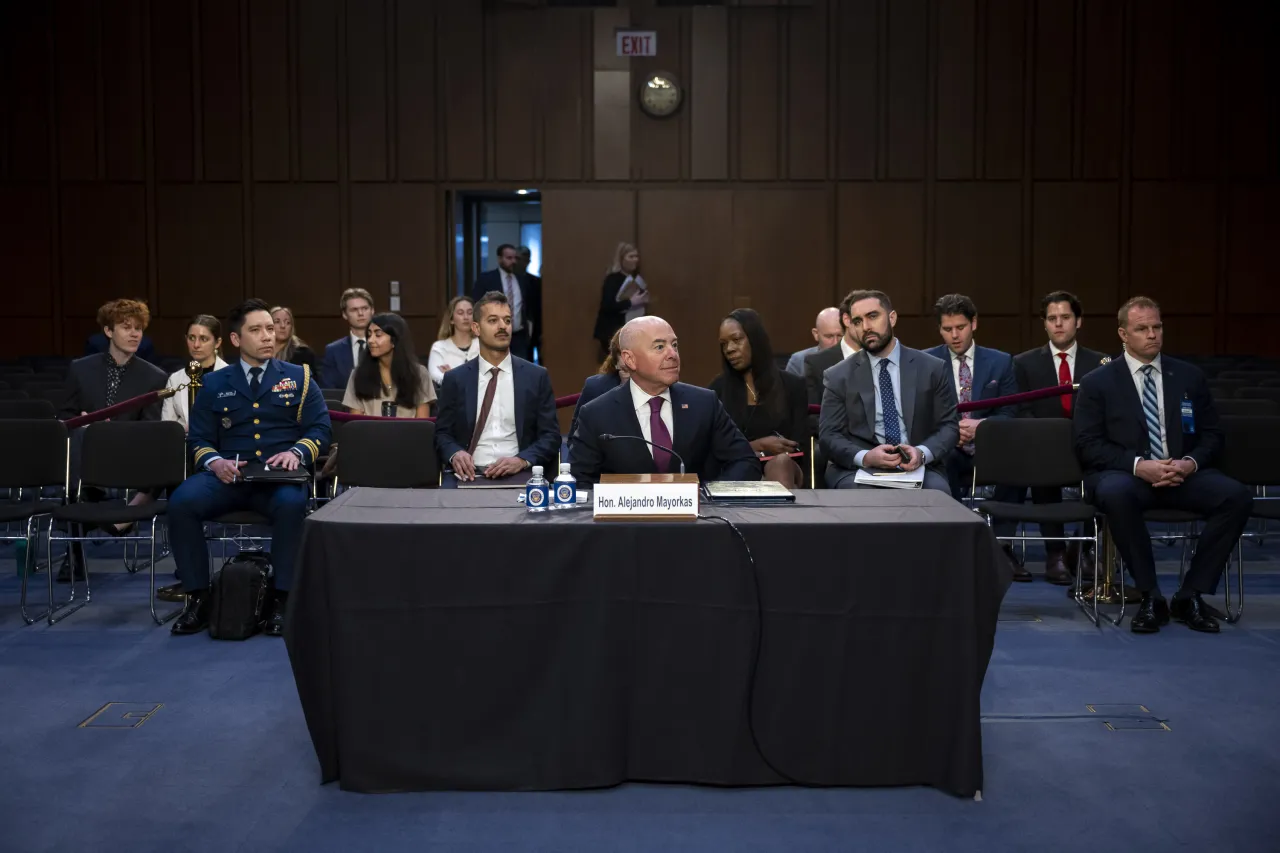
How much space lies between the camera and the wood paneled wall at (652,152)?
1195 cm

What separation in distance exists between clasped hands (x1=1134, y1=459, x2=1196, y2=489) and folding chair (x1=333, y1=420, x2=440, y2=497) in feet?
10.1

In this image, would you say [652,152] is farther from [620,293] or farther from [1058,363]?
[1058,363]

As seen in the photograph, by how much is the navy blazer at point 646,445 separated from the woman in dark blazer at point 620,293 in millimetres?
7522

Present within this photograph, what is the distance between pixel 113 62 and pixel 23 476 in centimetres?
792

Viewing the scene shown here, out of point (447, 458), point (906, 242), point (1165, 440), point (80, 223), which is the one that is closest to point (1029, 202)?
point (906, 242)

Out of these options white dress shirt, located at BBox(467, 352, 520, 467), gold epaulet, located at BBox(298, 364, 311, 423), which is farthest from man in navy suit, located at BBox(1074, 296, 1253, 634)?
gold epaulet, located at BBox(298, 364, 311, 423)

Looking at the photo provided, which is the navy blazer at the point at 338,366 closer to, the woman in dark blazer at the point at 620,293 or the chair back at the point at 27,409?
the chair back at the point at 27,409

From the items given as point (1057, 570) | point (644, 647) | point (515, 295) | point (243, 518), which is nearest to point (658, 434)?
point (644, 647)

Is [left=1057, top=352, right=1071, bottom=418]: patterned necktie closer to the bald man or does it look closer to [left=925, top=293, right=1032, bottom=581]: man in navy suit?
[left=925, top=293, right=1032, bottom=581]: man in navy suit

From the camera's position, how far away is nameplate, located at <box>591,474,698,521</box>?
10.5 feet

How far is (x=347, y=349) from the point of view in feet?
25.3

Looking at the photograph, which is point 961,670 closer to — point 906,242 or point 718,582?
point 718,582

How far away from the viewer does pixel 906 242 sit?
482 inches

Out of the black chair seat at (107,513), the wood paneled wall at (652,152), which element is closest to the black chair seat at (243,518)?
the black chair seat at (107,513)
